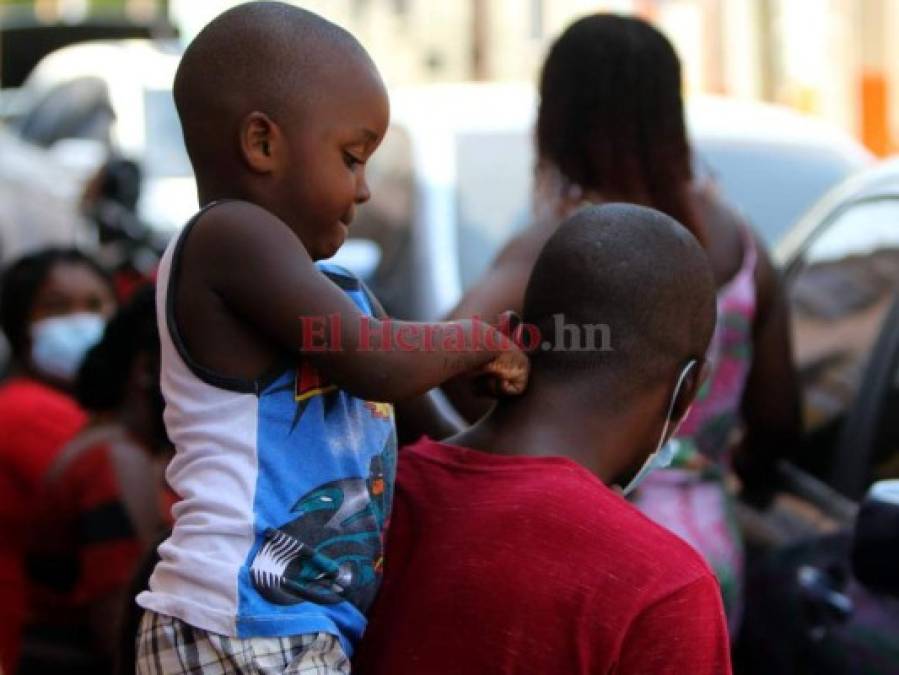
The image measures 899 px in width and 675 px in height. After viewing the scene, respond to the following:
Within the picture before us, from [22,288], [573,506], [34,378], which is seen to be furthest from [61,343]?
[573,506]

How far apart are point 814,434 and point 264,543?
2.19m

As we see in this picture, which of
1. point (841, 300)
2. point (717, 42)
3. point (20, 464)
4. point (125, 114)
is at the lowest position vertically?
point (717, 42)

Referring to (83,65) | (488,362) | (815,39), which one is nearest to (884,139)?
→ (815,39)

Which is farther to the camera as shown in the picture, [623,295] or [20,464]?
[20,464]

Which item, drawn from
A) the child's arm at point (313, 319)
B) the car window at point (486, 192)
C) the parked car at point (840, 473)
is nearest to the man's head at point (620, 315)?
the child's arm at point (313, 319)

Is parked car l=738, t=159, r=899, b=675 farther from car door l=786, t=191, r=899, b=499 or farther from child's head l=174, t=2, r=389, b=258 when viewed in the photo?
child's head l=174, t=2, r=389, b=258

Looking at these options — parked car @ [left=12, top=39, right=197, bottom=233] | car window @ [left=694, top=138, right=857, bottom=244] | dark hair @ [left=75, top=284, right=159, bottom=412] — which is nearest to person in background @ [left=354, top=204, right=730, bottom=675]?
dark hair @ [left=75, top=284, right=159, bottom=412]

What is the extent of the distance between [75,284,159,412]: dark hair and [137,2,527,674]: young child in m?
2.19

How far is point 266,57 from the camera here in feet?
8.15

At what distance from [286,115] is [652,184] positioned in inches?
56.2

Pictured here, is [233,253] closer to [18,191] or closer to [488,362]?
[488,362]

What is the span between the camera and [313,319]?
242cm

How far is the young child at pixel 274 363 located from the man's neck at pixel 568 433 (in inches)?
2.4

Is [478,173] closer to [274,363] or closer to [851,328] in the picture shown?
[851,328]
